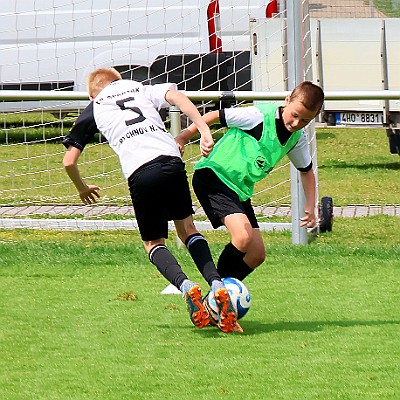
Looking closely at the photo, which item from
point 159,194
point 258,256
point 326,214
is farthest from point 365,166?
point 159,194

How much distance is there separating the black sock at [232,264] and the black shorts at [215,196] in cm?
22

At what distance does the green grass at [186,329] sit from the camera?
16.5 feet

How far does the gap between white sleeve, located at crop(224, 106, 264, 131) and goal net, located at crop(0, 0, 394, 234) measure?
3666 millimetres

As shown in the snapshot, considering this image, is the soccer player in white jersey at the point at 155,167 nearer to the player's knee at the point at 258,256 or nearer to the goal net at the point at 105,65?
the player's knee at the point at 258,256

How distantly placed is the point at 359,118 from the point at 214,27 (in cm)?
335

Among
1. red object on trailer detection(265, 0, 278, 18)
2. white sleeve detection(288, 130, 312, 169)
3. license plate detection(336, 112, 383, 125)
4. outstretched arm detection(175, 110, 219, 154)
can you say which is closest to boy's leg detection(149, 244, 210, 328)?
outstretched arm detection(175, 110, 219, 154)

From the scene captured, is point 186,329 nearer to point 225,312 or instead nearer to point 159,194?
point 225,312

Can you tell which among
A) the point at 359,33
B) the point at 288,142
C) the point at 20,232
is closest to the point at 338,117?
the point at 359,33

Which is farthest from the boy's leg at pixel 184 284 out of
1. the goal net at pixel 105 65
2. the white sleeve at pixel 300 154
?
the goal net at pixel 105 65

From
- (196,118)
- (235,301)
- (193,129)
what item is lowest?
(235,301)

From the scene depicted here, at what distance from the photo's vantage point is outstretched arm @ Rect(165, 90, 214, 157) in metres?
5.95

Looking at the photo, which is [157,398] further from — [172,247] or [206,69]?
[206,69]

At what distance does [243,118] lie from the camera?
20.7 ft

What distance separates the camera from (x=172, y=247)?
30.2 ft
